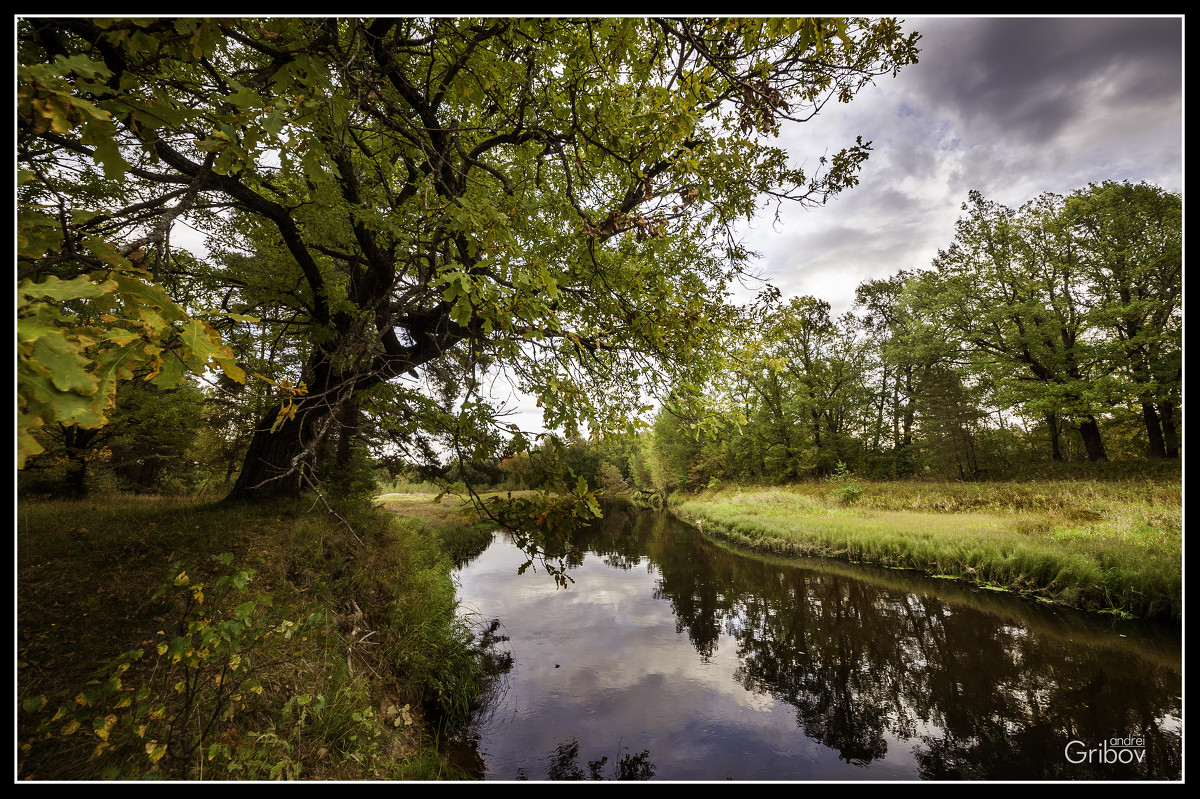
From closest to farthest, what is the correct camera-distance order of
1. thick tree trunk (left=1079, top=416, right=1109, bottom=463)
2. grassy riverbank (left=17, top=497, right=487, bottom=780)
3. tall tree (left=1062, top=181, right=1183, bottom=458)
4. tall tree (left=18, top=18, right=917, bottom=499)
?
tall tree (left=18, top=18, right=917, bottom=499)
grassy riverbank (left=17, top=497, right=487, bottom=780)
tall tree (left=1062, top=181, right=1183, bottom=458)
thick tree trunk (left=1079, top=416, right=1109, bottom=463)

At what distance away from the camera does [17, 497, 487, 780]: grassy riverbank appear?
2.65 meters

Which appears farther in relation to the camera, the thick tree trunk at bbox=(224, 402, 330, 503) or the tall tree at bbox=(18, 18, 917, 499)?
the thick tree trunk at bbox=(224, 402, 330, 503)

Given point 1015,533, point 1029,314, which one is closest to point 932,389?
point 1029,314

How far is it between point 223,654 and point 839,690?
782 centimetres

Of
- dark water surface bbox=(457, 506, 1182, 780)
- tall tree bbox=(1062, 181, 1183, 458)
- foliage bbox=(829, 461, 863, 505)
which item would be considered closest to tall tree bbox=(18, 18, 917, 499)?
dark water surface bbox=(457, 506, 1182, 780)

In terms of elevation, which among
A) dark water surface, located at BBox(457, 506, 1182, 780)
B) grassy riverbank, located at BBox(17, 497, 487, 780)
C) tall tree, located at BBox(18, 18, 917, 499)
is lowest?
dark water surface, located at BBox(457, 506, 1182, 780)

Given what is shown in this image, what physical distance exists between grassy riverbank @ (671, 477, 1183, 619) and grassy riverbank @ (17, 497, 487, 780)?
11549mm

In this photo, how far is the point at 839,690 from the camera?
6.18 meters

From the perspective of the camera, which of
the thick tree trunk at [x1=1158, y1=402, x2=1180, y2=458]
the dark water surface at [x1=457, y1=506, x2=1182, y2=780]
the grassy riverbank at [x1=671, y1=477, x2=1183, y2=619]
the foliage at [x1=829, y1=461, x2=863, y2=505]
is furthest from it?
the foliage at [x1=829, y1=461, x2=863, y2=505]

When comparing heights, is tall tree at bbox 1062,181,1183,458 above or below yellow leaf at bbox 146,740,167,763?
above

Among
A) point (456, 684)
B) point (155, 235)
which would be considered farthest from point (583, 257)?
Answer: point (456, 684)

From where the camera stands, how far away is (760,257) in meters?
4.89

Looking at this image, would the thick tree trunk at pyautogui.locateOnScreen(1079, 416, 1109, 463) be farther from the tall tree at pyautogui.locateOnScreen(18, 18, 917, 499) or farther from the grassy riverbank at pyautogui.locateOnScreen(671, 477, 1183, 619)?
the tall tree at pyautogui.locateOnScreen(18, 18, 917, 499)
